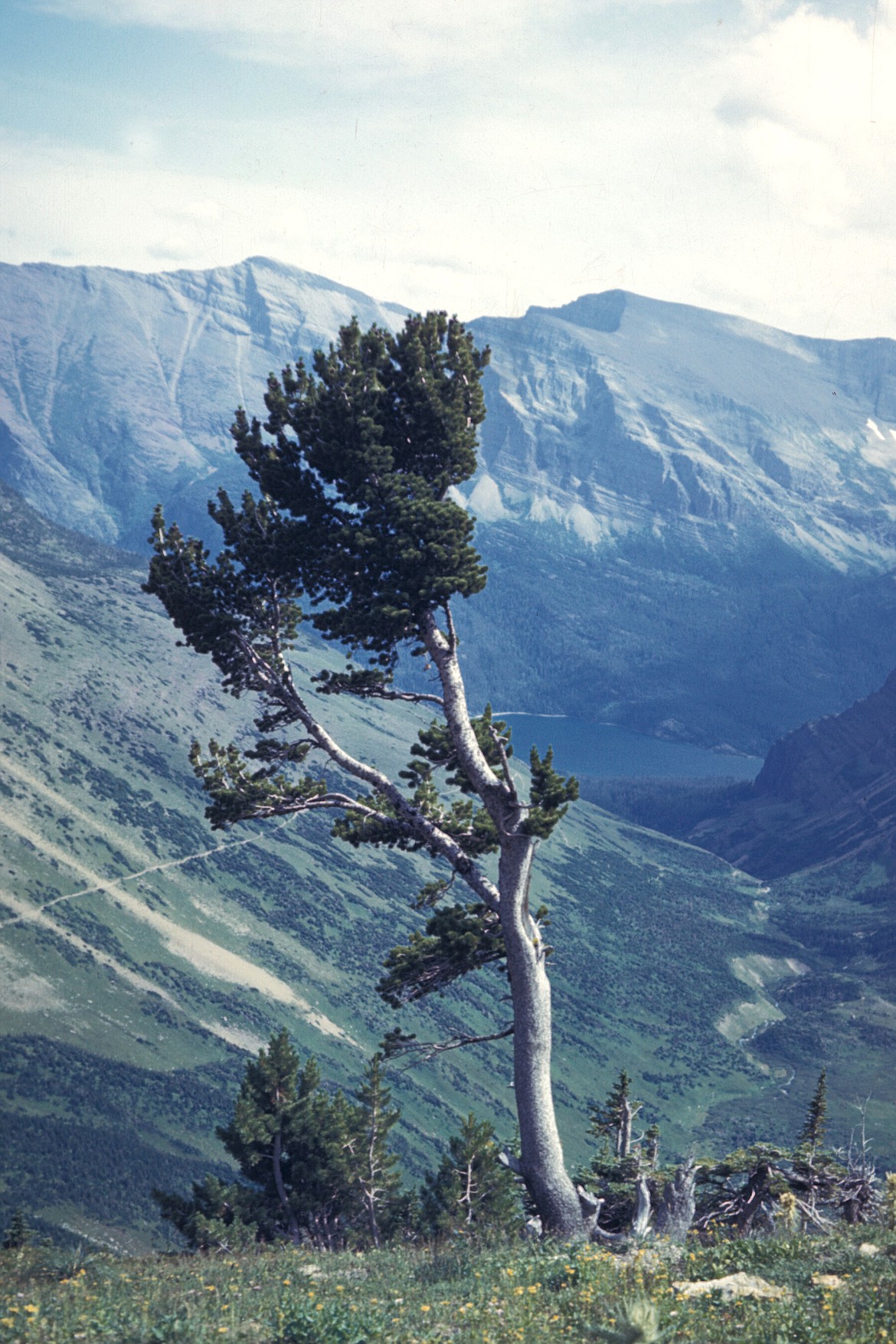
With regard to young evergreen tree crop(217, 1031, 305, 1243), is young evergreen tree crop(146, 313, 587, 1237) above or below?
above

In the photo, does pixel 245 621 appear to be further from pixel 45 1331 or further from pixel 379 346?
pixel 45 1331

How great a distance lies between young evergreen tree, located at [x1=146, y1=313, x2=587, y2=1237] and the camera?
87.3ft

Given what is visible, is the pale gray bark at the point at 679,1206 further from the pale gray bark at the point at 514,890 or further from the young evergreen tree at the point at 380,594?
the young evergreen tree at the point at 380,594

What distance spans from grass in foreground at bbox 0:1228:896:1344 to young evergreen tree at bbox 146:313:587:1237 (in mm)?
6709

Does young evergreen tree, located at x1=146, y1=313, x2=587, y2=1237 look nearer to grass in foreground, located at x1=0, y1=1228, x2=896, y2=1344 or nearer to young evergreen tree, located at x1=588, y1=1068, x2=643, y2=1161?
grass in foreground, located at x1=0, y1=1228, x2=896, y2=1344

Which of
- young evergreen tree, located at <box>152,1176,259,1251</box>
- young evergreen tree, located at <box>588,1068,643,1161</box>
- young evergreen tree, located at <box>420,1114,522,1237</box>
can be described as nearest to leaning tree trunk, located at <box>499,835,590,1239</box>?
young evergreen tree, located at <box>588,1068,643,1161</box>

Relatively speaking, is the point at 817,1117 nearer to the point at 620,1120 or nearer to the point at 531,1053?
the point at 620,1120

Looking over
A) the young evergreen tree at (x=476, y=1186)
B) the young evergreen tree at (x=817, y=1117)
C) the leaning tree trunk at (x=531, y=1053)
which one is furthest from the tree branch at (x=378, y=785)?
the young evergreen tree at (x=476, y=1186)

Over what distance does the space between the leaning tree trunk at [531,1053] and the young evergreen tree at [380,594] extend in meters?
0.06

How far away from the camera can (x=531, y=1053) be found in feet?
84.7

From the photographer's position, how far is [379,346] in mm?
27328

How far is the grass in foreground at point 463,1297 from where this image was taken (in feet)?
49.5

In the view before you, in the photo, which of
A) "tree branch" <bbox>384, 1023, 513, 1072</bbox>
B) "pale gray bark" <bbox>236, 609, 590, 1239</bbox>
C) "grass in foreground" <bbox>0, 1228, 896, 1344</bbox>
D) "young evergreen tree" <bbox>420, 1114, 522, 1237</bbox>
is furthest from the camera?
"young evergreen tree" <bbox>420, 1114, 522, 1237</bbox>

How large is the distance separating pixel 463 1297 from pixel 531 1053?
27.1ft
